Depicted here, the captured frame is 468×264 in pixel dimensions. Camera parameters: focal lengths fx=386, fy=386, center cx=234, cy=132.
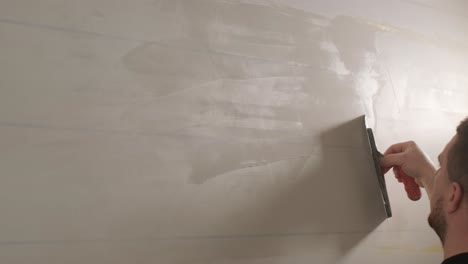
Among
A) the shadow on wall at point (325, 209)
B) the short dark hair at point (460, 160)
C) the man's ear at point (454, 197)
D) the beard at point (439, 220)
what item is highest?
the short dark hair at point (460, 160)

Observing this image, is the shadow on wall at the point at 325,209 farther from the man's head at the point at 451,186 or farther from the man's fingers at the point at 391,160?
the man's head at the point at 451,186

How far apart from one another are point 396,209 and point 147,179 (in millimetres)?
856

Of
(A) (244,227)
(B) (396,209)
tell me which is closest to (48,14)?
(A) (244,227)

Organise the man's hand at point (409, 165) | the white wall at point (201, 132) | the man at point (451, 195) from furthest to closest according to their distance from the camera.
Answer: the man's hand at point (409, 165) → the man at point (451, 195) → the white wall at point (201, 132)

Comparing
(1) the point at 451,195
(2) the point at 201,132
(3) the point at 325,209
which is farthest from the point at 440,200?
(2) the point at 201,132

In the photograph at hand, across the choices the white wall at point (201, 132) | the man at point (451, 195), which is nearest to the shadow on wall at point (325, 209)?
the white wall at point (201, 132)

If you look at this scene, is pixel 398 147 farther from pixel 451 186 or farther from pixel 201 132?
pixel 201 132

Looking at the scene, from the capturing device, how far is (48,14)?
3.18 feet

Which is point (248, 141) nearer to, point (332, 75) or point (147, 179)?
point (147, 179)

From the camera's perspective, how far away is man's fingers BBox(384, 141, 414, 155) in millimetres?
1262

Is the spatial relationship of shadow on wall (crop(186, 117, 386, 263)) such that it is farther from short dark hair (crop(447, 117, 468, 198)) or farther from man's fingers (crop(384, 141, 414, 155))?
short dark hair (crop(447, 117, 468, 198))

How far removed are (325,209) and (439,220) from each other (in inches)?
12.1

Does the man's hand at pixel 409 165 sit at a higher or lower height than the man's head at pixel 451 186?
lower

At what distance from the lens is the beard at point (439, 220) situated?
1.04m
